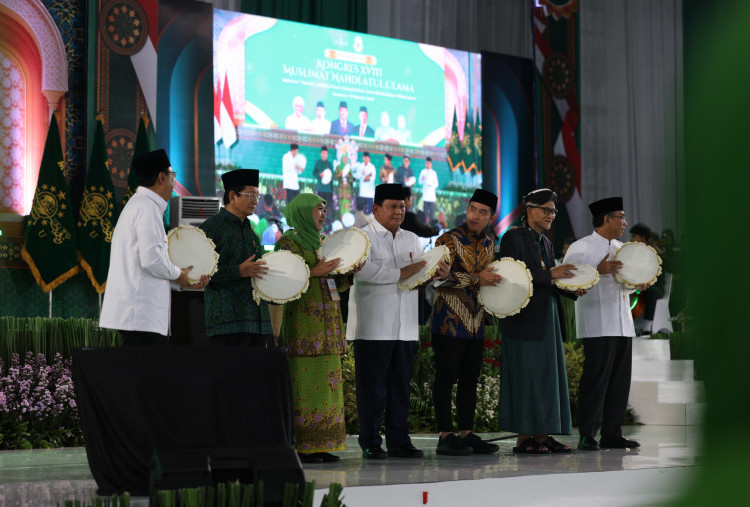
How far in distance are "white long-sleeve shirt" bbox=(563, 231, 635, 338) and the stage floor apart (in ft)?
2.29

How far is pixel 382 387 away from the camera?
4.84 m

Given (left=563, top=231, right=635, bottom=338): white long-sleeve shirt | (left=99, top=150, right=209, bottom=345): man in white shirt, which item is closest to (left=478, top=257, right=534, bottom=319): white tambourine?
(left=563, top=231, right=635, bottom=338): white long-sleeve shirt

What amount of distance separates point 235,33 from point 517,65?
3.84 metres

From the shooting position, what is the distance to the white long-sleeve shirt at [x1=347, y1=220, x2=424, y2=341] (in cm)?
482

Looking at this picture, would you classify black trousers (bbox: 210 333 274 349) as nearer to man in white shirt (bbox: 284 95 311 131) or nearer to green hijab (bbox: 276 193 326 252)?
green hijab (bbox: 276 193 326 252)

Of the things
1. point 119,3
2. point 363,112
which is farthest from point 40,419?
point 363,112

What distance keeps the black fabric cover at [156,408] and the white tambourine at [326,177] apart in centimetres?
685

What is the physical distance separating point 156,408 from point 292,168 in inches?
270

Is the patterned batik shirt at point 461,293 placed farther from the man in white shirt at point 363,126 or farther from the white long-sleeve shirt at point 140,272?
the man in white shirt at point 363,126

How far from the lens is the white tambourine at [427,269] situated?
4.76 metres

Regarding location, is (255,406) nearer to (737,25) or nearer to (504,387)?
(504,387)

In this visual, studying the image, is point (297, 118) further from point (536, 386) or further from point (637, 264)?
point (536, 386)

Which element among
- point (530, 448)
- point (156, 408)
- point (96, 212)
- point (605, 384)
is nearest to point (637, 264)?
point (605, 384)

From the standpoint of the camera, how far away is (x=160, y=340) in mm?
4086
